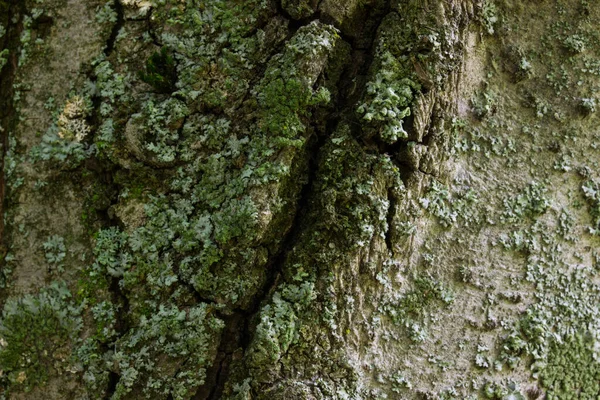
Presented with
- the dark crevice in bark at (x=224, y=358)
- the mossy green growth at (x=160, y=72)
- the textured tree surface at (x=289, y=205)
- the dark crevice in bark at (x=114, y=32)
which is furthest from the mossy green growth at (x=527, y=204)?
the dark crevice in bark at (x=114, y=32)

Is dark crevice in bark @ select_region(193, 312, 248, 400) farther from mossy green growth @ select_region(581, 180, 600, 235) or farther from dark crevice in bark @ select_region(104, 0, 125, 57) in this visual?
mossy green growth @ select_region(581, 180, 600, 235)

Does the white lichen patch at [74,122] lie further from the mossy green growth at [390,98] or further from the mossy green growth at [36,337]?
the mossy green growth at [390,98]

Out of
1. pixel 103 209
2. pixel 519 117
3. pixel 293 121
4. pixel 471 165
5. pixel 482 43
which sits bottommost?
pixel 103 209

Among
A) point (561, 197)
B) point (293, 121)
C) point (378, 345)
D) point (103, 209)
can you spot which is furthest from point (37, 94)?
point (561, 197)

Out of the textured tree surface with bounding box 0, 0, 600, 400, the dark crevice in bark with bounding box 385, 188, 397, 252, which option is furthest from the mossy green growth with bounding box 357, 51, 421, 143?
the dark crevice in bark with bounding box 385, 188, 397, 252

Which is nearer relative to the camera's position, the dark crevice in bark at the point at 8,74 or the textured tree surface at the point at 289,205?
the textured tree surface at the point at 289,205

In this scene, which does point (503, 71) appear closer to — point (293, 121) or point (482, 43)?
point (482, 43)
